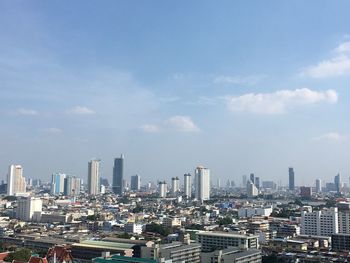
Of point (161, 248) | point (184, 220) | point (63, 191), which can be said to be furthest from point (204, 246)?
point (63, 191)

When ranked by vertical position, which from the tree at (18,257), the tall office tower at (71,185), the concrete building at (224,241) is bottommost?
the tree at (18,257)

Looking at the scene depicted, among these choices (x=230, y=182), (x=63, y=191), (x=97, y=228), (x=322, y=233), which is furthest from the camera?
(x=230, y=182)

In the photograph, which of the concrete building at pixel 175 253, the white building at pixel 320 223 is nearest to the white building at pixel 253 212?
the white building at pixel 320 223

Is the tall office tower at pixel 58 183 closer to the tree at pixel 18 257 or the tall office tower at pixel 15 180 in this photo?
the tall office tower at pixel 15 180

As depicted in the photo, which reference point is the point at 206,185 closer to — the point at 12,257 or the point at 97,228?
the point at 97,228

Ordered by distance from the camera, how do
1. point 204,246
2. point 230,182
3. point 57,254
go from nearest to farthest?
point 57,254 → point 204,246 → point 230,182

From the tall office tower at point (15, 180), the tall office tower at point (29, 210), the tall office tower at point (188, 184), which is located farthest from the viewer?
the tall office tower at point (188, 184)

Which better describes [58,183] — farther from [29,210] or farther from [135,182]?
[29,210]
